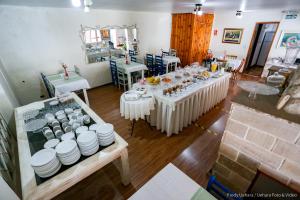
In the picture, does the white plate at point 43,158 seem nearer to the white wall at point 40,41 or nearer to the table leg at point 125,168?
the table leg at point 125,168

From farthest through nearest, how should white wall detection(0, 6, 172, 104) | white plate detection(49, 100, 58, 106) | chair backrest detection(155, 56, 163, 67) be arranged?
chair backrest detection(155, 56, 163, 67) < white wall detection(0, 6, 172, 104) < white plate detection(49, 100, 58, 106)

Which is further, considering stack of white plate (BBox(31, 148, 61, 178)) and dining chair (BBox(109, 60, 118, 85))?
dining chair (BBox(109, 60, 118, 85))

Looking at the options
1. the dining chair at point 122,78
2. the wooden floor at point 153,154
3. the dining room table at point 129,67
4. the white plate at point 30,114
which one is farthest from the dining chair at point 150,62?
the white plate at point 30,114

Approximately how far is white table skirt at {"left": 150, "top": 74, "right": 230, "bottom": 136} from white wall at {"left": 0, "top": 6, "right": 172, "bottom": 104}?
3151 millimetres

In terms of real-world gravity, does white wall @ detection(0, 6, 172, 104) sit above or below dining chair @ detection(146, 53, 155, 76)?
above

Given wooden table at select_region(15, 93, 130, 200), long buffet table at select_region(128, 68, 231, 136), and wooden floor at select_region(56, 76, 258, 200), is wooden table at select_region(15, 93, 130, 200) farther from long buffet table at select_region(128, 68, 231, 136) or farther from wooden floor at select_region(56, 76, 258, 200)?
long buffet table at select_region(128, 68, 231, 136)

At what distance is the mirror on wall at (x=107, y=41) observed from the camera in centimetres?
434

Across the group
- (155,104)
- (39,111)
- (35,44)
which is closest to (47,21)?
(35,44)

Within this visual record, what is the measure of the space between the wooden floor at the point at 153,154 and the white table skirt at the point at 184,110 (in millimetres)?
153

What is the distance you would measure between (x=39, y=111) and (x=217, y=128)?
3.08 metres

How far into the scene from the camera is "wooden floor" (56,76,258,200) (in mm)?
1861

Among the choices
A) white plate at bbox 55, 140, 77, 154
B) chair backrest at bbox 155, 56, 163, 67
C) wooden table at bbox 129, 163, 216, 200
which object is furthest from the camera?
chair backrest at bbox 155, 56, 163, 67

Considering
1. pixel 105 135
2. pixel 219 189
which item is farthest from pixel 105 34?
pixel 219 189

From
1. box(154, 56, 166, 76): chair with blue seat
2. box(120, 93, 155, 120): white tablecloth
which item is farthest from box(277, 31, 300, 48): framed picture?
box(120, 93, 155, 120): white tablecloth
